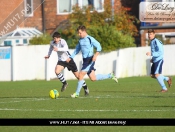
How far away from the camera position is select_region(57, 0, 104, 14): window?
4103 cm

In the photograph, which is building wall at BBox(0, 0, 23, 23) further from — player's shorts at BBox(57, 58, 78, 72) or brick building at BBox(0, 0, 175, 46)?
player's shorts at BBox(57, 58, 78, 72)

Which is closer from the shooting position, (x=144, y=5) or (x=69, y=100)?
(x=69, y=100)

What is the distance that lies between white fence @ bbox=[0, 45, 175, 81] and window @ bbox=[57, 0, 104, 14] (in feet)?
25.7

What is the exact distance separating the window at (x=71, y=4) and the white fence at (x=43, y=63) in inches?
308

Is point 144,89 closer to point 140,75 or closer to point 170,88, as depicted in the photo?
point 170,88

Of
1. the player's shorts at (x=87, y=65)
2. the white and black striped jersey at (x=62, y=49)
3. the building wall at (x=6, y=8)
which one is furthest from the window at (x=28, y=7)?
the player's shorts at (x=87, y=65)

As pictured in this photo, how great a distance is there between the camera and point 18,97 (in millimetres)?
20078

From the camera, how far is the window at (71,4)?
135 ft

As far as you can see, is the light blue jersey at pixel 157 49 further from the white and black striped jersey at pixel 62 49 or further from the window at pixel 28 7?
the window at pixel 28 7

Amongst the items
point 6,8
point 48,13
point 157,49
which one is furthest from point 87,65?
point 48,13

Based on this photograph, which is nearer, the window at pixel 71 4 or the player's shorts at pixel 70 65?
the player's shorts at pixel 70 65

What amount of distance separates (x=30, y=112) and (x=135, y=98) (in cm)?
418

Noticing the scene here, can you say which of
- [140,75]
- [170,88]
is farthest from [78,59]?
[170,88]

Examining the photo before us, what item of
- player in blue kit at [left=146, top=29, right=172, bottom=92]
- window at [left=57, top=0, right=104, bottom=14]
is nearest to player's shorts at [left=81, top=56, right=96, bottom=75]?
player in blue kit at [left=146, top=29, right=172, bottom=92]
